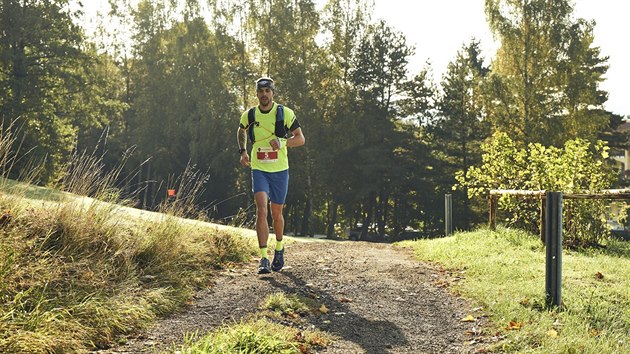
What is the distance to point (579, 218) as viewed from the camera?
30.3 ft

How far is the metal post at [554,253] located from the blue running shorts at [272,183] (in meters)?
3.00

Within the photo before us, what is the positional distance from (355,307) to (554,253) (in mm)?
1912

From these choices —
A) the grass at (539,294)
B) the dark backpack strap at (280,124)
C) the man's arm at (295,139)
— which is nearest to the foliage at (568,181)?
the grass at (539,294)

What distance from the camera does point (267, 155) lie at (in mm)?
6977

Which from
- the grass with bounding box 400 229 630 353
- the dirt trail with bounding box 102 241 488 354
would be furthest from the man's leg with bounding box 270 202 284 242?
the grass with bounding box 400 229 630 353

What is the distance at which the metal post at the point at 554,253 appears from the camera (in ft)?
17.6

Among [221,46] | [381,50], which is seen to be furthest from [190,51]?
[381,50]

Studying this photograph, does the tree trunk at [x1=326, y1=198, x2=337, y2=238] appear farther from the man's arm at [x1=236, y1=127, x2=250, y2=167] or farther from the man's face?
the man's face

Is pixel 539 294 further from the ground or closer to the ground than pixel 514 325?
further from the ground

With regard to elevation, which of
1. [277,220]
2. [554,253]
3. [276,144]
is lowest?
[554,253]

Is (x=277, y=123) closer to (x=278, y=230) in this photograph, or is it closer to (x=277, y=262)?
(x=278, y=230)

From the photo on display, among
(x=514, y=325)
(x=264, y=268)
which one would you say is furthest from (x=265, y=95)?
(x=514, y=325)

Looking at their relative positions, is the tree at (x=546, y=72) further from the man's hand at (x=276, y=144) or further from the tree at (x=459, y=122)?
the man's hand at (x=276, y=144)

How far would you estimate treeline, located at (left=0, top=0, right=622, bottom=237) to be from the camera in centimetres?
2939
